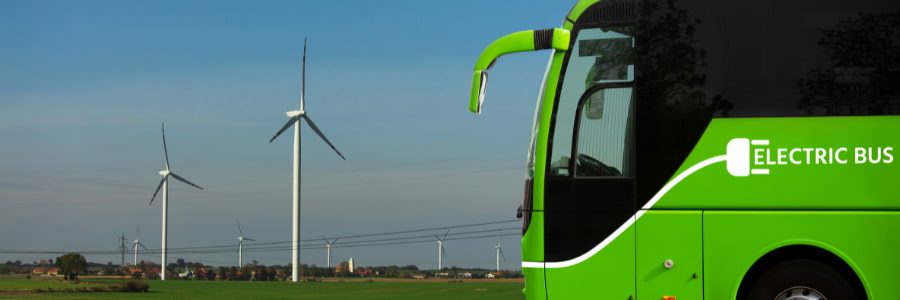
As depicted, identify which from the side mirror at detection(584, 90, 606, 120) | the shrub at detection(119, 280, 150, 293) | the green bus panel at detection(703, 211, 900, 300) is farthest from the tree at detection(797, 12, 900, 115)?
the shrub at detection(119, 280, 150, 293)

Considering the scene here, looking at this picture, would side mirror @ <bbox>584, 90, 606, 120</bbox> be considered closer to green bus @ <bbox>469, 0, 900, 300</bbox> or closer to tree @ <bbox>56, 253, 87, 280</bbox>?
green bus @ <bbox>469, 0, 900, 300</bbox>

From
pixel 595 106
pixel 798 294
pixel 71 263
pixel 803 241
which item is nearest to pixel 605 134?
→ pixel 595 106

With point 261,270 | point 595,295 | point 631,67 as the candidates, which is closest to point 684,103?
point 631,67

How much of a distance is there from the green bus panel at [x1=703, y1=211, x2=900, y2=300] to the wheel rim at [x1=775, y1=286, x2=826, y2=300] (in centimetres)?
59

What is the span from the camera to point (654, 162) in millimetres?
12516

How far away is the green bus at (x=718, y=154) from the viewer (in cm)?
1210

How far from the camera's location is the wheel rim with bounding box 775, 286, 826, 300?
12.3 meters

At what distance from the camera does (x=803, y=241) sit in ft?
39.7

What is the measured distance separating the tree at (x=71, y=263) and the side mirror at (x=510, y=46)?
10224 cm

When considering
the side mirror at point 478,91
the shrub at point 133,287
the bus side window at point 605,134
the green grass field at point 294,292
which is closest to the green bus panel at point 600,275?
the bus side window at point 605,134

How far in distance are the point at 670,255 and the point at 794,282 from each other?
64.2 inches

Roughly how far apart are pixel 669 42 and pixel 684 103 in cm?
89

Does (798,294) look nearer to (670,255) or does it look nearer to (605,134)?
(670,255)

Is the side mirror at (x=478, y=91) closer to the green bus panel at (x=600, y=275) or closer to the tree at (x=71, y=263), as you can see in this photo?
the green bus panel at (x=600, y=275)
